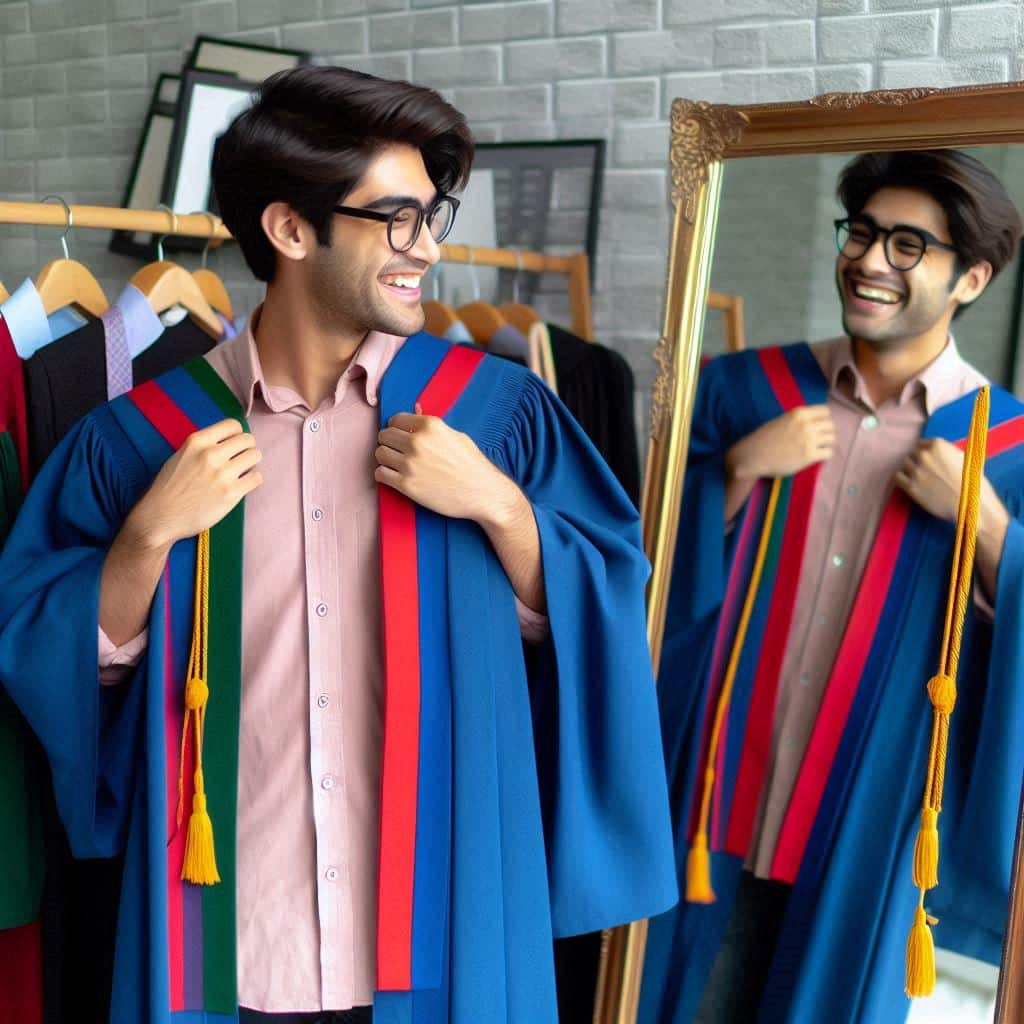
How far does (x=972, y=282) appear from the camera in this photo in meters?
1.56

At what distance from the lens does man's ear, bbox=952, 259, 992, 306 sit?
155 centimetres

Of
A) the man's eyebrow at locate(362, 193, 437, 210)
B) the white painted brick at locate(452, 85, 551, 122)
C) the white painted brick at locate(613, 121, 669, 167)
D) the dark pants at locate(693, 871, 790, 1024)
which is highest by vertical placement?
the white painted brick at locate(452, 85, 551, 122)

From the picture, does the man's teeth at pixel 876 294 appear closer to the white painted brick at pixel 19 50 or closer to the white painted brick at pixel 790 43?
the white painted brick at pixel 790 43

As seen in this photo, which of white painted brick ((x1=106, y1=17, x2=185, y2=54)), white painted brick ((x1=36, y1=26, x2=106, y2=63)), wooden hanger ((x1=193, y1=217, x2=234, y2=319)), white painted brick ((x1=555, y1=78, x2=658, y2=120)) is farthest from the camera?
white painted brick ((x1=36, y1=26, x2=106, y2=63))

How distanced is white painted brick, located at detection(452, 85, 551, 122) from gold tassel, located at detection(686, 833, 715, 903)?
54.6 inches

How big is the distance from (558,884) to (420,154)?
814 millimetres

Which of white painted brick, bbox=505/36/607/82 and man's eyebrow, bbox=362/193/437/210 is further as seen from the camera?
white painted brick, bbox=505/36/607/82

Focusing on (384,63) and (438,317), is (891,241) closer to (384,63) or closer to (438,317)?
(438,317)

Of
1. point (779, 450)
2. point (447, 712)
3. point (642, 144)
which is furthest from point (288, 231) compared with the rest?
point (642, 144)

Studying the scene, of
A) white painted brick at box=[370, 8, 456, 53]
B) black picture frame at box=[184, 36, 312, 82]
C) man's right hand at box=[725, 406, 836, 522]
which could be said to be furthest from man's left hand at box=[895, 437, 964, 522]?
Answer: black picture frame at box=[184, 36, 312, 82]

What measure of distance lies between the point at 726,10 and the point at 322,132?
3.88 feet

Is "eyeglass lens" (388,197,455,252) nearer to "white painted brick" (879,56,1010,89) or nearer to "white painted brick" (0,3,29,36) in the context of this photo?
"white painted brick" (879,56,1010,89)

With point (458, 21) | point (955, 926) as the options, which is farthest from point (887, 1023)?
point (458, 21)

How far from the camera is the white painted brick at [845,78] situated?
81.1 inches
